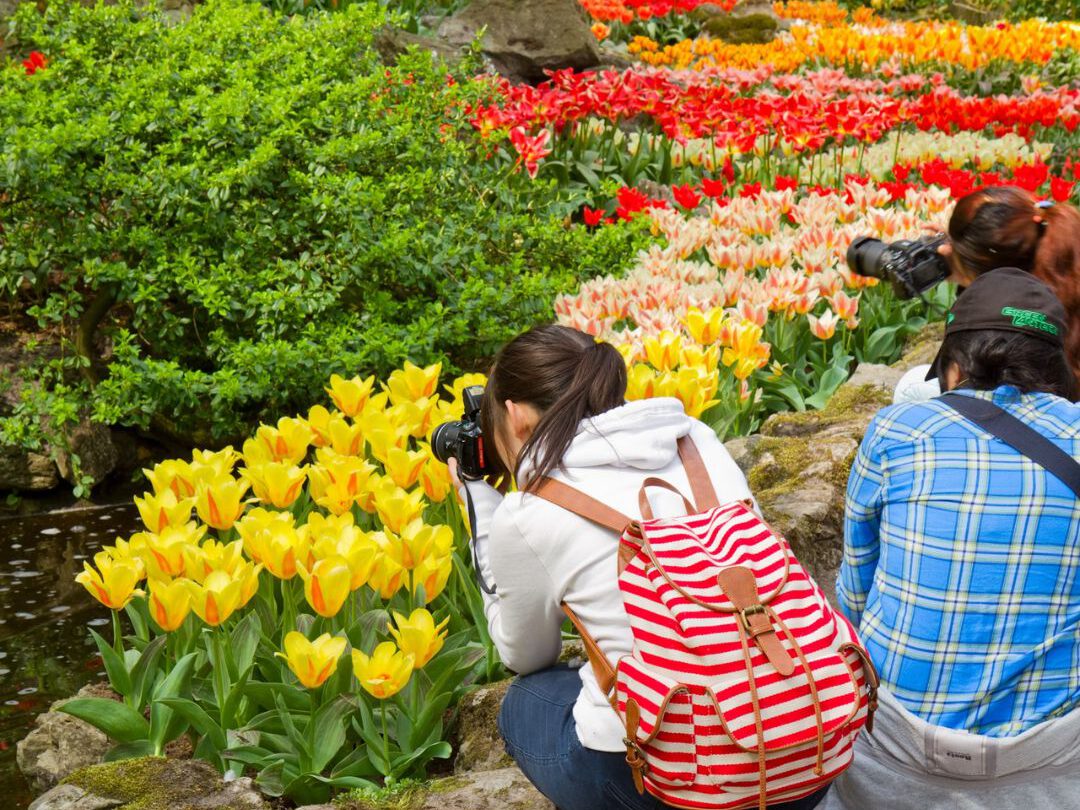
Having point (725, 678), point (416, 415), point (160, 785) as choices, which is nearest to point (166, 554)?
point (160, 785)

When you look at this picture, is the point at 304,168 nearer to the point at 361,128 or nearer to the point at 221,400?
the point at 361,128

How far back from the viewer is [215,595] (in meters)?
2.53

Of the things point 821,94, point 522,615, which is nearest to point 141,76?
point 522,615

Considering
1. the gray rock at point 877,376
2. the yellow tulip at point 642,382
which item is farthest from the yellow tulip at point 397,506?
the gray rock at point 877,376

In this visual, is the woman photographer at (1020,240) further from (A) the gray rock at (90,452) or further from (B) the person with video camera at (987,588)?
(A) the gray rock at (90,452)

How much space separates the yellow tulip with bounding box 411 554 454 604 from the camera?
2.66 meters

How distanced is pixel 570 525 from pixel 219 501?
1.13 metres

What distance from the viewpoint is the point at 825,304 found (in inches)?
208

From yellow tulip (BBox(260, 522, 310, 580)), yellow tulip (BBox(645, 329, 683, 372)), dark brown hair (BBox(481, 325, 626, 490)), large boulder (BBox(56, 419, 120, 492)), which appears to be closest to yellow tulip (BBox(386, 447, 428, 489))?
yellow tulip (BBox(260, 522, 310, 580))

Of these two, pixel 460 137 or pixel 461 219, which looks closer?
pixel 461 219

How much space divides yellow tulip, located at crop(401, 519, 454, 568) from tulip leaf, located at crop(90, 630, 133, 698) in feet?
2.00

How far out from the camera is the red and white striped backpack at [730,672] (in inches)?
71.6

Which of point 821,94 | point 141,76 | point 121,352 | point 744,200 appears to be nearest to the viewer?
point 121,352

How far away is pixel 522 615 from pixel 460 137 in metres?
5.62
